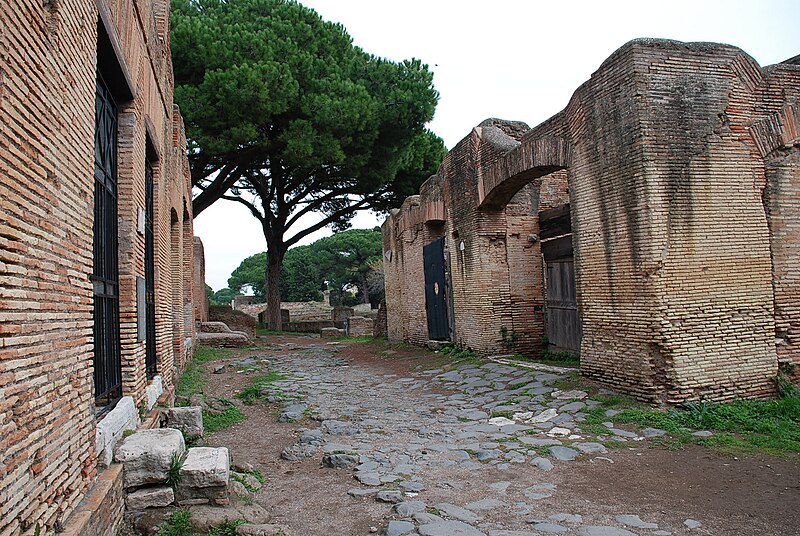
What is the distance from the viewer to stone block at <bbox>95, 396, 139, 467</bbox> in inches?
145

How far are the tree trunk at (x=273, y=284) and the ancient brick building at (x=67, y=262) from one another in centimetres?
1782

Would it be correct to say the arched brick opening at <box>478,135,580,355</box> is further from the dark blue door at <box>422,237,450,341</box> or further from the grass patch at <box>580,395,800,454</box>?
the grass patch at <box>580,395,800,454</box>

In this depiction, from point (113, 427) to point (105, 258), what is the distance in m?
1.46

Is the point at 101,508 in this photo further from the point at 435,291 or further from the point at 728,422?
Answer: the point at 435,291

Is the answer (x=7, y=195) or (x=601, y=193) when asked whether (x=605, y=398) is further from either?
(x=7, y=195)

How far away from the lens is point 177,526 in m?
3.53

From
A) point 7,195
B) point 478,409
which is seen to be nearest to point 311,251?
point 478,409

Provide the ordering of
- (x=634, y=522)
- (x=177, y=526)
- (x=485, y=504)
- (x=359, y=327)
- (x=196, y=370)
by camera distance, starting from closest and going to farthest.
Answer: (x=177, y=526)
(x=634, y=522)
(x=485, y=504)
(x=196, y=370)
(x=359, y=327)

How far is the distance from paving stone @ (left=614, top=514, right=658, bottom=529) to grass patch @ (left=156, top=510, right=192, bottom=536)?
2.70m

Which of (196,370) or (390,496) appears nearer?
(390,496)

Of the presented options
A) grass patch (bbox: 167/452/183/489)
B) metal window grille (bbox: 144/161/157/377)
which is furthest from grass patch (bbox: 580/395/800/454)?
metal window grille (bbox: 144/161/157/377)

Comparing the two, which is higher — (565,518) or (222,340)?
(222,340)

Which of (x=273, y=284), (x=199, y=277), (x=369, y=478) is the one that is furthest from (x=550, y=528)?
(x=273, y=284)

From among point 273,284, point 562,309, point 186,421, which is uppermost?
point 273,284
